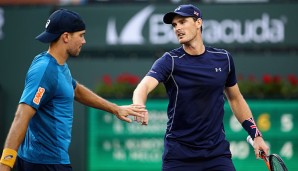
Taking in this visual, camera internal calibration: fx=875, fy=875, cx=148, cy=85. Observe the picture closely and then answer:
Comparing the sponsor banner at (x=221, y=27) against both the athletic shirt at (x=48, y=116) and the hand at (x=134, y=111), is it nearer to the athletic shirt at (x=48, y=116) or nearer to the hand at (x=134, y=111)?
the hand at (x=134, y=111)

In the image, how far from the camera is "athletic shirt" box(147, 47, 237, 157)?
6.91 metres

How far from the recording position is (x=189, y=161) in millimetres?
6934

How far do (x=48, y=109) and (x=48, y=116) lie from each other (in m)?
0.05

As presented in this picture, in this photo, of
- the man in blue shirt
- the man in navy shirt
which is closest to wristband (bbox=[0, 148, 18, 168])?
the man in blue shirt

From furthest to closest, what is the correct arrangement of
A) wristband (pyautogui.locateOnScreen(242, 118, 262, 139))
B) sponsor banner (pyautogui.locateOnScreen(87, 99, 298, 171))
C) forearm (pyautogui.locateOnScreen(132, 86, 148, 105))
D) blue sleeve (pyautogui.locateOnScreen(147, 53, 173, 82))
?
sponsor banner (pyautogui.locateOnScreen(87, 99, 298, 171)), wristband (pyautogui.locateOnScreen(242, 118, 262, 139)), blue sleeve (pyautogui.locateOnScreen(147, 53, 173, 82)), forearm (pyautogui.locateOnScreen(132, 86, 148, 105))

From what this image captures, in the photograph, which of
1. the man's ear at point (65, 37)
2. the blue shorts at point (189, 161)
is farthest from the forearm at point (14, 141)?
the blue shorts at point (189, 161)

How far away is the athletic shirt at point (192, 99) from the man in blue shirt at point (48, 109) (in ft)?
1.70

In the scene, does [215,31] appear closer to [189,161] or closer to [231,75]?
[231,75]

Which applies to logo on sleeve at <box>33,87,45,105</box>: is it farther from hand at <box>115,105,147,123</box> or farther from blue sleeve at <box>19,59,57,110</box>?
hand at <box>115,105,147,123</box>

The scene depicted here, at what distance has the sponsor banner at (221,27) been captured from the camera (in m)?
13.6

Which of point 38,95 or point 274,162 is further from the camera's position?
point 274,162

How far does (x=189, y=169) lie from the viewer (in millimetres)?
6906

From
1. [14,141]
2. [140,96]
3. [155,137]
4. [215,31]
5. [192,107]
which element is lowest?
[155,137]

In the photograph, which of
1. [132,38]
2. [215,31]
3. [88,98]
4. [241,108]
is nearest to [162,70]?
[88,98]
